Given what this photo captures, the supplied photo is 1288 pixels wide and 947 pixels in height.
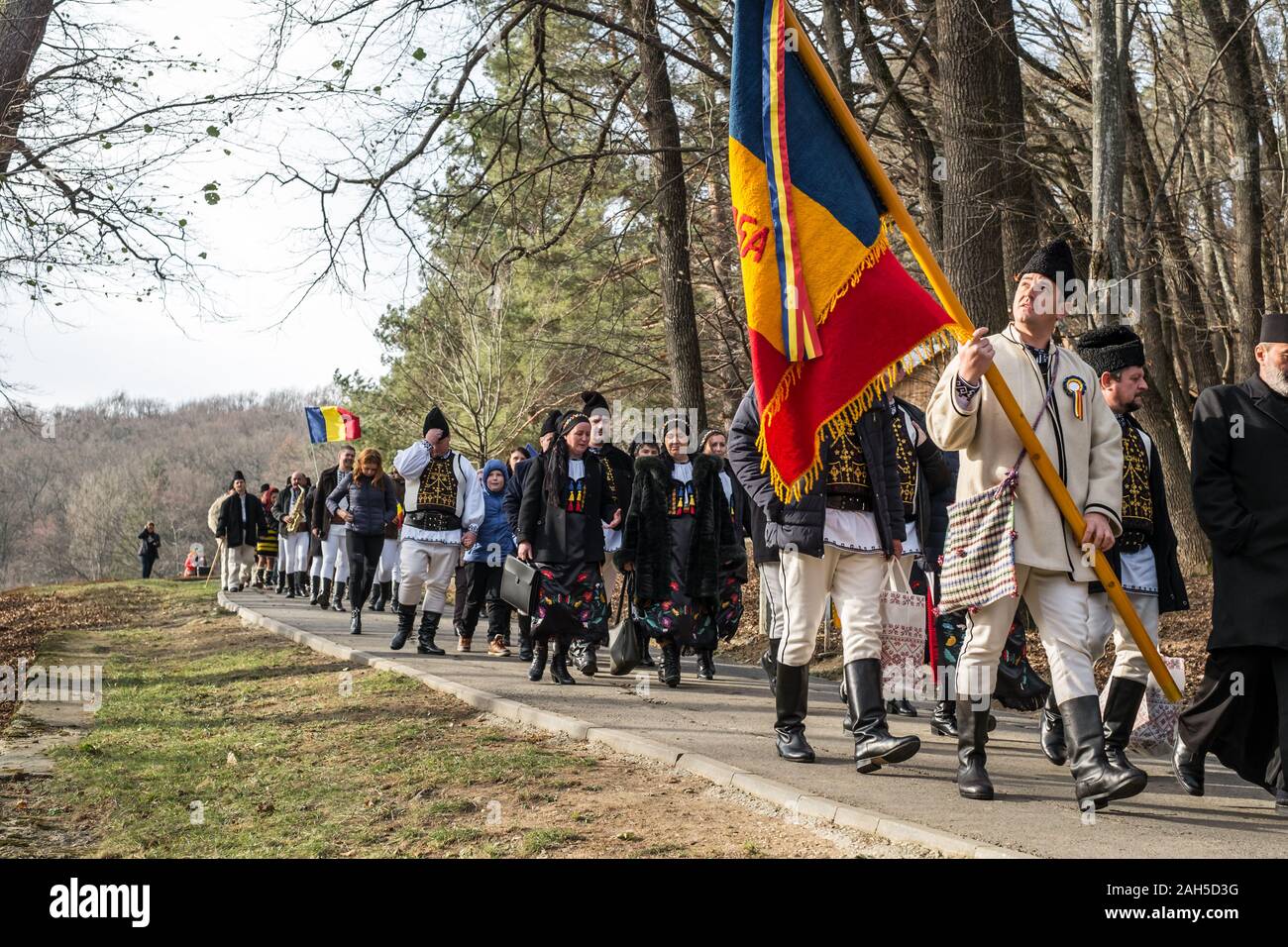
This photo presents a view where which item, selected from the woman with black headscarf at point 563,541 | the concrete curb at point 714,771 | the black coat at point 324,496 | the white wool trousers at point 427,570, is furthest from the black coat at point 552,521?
the black coat at point 324,496

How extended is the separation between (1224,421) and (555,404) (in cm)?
2385

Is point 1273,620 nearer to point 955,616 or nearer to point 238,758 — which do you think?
point 955,616

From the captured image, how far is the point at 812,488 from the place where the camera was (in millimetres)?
6578

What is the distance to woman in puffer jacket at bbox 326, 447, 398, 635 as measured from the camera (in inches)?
629

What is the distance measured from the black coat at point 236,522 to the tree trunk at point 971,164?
18.0 meters

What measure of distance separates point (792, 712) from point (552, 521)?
4.15m

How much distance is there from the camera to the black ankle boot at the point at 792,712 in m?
6.88

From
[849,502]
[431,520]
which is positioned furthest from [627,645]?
[849,502]

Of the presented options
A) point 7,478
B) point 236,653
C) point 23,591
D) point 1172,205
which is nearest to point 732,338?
point 1172,205

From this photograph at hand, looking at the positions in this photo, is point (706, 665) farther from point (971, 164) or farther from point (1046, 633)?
point (1046, 633)

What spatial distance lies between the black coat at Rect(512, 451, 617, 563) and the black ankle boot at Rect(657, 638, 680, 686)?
97 centimetres

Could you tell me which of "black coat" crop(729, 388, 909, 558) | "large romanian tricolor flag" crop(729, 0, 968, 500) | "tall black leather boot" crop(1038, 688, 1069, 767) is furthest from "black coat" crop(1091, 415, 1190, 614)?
"large romanian tricolor flag" crop(729, 0, 968, 500)

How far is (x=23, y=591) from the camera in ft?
107

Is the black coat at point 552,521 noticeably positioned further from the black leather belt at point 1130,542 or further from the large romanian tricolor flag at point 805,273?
the black leather belt at point 1130,542
